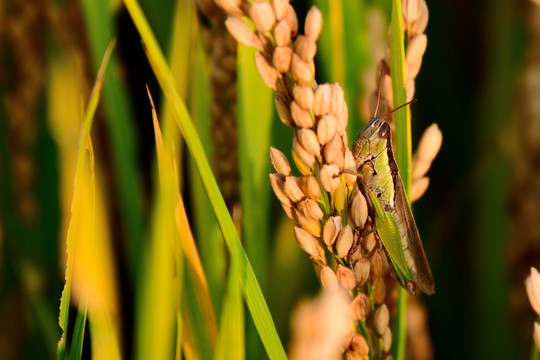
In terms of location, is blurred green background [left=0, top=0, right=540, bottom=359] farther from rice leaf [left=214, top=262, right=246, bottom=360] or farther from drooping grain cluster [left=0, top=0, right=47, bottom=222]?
rice leaf [left=214, top=262, right=246, bottom=360]

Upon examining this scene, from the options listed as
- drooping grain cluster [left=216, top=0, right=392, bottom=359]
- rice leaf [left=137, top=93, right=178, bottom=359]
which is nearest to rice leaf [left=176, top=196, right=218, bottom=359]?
rice leaf [left=137, top=93, right=178, bottom=359]

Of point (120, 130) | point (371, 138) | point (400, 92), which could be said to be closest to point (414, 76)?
point (400, 92)

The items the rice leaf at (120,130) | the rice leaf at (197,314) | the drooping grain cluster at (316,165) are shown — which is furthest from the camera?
the rice leaf at (120,130)

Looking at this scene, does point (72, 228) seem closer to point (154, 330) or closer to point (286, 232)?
point (154, 330)

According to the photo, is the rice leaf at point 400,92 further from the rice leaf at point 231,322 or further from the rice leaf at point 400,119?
the rice leaf at point 231,322

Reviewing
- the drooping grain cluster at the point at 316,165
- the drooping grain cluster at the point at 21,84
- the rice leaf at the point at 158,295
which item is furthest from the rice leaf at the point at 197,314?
the drooping grain cluster at the point at 21,84
